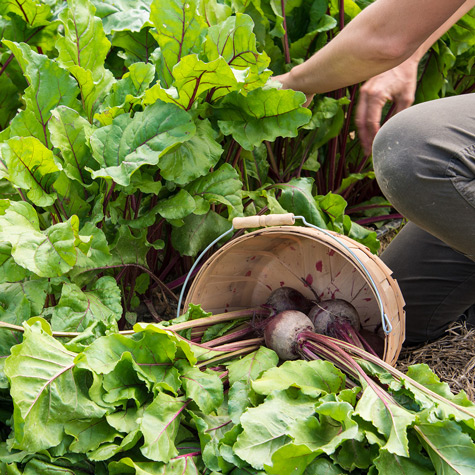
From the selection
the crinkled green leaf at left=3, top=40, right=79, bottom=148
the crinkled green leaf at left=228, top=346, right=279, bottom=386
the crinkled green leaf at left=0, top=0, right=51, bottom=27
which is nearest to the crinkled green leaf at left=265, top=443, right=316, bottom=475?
the crinkled green leaf at left=228, top=346, right=279, bottom=386

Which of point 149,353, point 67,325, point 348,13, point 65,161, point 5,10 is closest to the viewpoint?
point 149,353

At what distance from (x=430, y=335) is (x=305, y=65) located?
0.93m

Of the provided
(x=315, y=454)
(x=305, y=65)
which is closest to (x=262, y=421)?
(x=315, y=454)

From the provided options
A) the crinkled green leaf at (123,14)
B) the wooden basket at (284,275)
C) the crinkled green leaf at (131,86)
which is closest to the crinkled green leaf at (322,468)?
the wooden basket at (284,275)

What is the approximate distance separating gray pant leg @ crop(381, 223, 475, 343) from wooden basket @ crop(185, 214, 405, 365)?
288mm

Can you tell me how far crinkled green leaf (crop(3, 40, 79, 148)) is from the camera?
4.90 feet

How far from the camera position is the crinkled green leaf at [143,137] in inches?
53.0

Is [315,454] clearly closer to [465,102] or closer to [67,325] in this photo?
[67,325]

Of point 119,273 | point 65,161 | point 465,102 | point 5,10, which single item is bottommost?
point 119,273

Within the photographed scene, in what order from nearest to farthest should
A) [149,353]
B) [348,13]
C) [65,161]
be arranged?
1. [149,353]
2. [65,161]
3. [348,13]

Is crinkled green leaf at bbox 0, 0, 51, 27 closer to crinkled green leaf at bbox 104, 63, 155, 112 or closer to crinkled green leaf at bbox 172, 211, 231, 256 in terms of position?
crinkled green leaf at bbox 104, 63, 155, 112

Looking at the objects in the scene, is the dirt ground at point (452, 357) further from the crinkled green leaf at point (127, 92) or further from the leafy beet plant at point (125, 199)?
the crinkled green leaf at point (127, 92)

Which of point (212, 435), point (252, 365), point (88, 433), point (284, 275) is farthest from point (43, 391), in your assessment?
point (284, 275)

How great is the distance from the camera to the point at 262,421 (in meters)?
1.09
